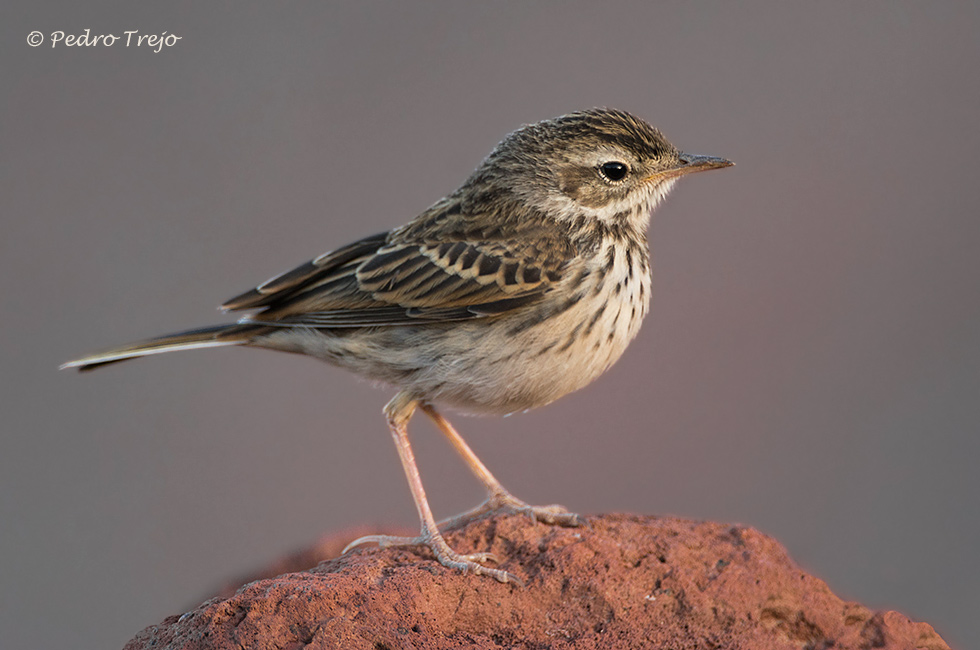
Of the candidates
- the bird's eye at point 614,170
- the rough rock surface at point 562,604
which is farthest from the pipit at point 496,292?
the rough rock surface at point 562,604

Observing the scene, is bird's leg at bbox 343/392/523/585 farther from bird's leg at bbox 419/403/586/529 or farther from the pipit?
bird's leg at bbox 419/403/586/529

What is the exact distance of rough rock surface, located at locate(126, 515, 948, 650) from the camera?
3.92 meters

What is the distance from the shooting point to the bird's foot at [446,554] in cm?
450

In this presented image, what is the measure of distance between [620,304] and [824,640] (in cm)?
210

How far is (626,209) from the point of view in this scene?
5781 millimetres

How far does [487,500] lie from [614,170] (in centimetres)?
224

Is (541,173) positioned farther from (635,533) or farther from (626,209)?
(635,533)

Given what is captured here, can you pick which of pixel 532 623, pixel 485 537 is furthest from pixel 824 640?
pixel 485 537

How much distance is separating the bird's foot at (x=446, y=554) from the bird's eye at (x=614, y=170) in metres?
2.41

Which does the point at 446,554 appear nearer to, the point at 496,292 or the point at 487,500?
the point at 487,500

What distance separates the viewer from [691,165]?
581cm

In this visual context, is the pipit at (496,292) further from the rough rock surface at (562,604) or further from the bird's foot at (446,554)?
the rough rock surface at (562,604)

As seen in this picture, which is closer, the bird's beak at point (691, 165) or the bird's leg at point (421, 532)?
the bird's leg at point (421, 532)

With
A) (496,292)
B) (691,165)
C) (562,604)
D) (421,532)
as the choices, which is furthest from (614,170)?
(562,604)
